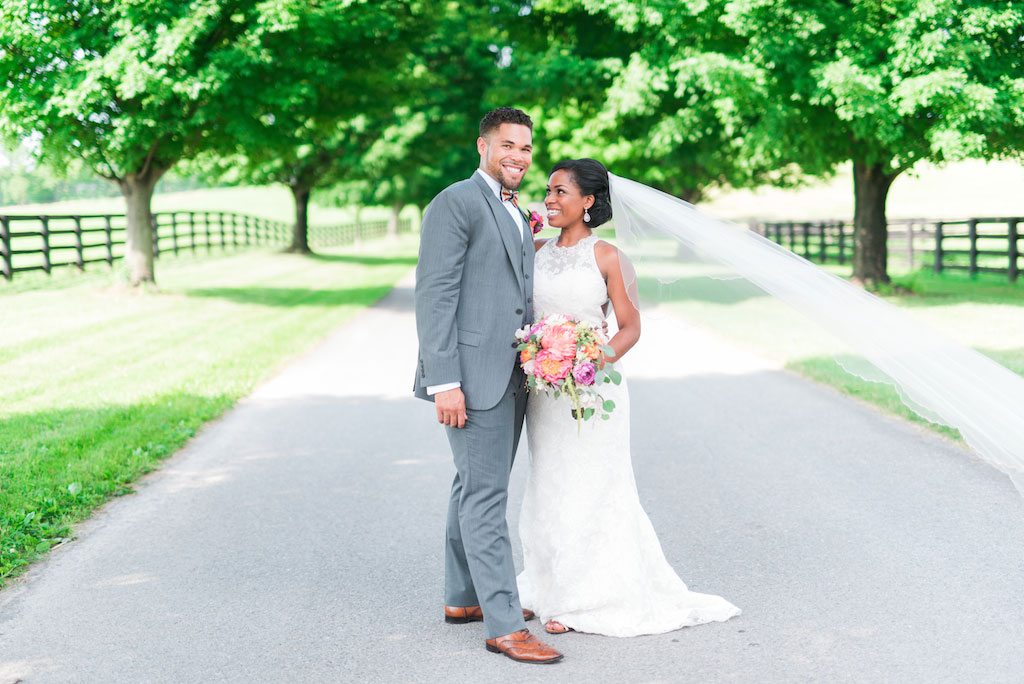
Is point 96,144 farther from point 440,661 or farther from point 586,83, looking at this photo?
point 440,661

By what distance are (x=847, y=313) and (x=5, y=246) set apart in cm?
1968

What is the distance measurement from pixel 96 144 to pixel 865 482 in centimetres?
1511

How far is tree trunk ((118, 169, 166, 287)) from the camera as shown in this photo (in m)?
19.2

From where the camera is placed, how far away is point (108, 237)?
25016 mm

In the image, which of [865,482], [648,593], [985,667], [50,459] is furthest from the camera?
[50,459]

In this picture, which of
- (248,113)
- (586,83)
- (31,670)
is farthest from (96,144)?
(31,670)

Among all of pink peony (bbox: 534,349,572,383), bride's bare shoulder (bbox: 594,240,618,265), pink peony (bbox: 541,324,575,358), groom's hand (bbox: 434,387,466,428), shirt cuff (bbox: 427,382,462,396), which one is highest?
bride's bare shoulder (bbox: 594,240,618,265)

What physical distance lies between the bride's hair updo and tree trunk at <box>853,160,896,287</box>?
17.4 metres

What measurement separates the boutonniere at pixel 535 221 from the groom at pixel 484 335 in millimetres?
222

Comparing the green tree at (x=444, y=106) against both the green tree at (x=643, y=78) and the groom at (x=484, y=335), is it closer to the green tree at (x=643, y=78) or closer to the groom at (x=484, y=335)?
the green tree at (x=643, y=78)

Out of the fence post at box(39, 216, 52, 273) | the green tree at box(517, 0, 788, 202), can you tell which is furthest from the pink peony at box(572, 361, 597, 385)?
the fence post at box(39, 216, 52, 273)

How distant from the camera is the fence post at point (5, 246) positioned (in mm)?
19578

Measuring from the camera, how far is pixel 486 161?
13.1ft

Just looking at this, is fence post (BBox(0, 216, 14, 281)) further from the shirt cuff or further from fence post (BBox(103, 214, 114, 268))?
the shirt cuff
